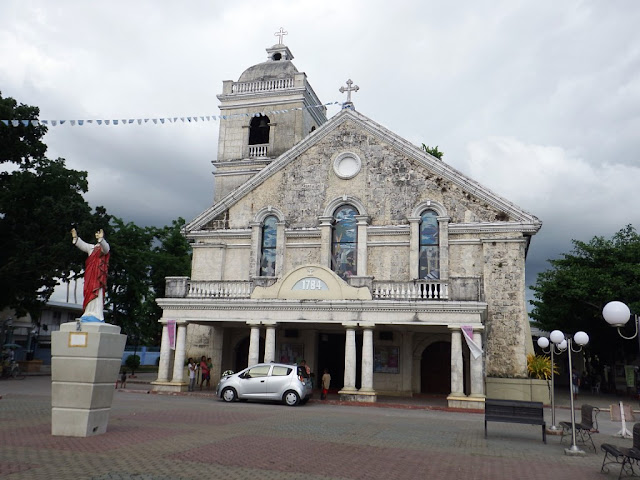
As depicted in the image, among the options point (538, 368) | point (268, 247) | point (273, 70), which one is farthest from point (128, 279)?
point (538, 368)

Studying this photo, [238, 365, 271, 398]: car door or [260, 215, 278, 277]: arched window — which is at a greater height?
[260, 215, 278, 277]: arched window

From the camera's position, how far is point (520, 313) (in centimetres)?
2317

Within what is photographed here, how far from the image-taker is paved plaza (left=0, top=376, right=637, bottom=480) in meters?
8.75

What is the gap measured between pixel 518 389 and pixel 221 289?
42.6ft

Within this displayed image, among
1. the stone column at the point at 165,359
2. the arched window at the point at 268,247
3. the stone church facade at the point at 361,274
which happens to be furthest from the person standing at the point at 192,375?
the arched window at the point at 268,247

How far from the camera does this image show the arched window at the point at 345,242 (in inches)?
1016

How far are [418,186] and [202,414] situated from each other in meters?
14.2

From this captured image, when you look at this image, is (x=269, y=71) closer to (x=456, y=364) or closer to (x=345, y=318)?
(x=345, y=318)

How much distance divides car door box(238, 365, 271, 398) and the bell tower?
1674cm

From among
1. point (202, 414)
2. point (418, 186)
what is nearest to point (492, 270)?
point (418, 186)

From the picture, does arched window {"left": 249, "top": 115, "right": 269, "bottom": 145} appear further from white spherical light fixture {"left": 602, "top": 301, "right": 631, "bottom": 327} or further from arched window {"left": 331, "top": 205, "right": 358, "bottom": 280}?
white spherical light fixture {"left": 602, "top": 301, "right": 631, "bottom": 327}

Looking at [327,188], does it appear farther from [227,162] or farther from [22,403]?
[22,403]

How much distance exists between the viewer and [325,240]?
2580 cm

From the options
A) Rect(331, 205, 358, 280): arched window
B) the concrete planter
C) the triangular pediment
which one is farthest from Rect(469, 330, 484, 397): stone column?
Rect(331, 205, 358, 280): arched window
